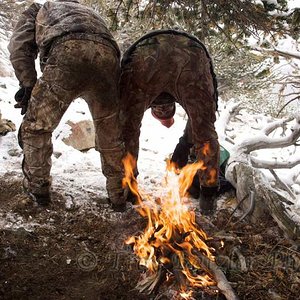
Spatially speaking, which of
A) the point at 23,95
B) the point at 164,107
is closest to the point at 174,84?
the point at 164,107

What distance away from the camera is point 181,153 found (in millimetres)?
3900

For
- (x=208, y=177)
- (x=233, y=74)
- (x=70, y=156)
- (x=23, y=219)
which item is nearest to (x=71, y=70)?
(x=23, y=219)

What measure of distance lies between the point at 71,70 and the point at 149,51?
0.72 meters

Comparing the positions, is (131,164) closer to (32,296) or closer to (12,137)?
(32,296)

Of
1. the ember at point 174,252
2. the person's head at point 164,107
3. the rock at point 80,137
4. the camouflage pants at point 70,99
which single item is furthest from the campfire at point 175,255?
the rock at point 80,137

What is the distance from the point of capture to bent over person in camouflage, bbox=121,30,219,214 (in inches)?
116

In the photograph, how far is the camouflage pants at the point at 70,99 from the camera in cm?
263

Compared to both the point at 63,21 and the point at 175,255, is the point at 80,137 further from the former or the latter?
the point at 175,255

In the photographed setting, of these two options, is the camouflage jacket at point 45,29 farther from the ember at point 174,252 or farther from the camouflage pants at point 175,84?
the ember at point 174,252

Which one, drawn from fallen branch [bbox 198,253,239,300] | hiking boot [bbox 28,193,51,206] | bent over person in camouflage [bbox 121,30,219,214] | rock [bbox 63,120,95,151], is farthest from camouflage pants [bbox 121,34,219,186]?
rock [bbox 63,120,95,151]

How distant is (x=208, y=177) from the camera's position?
3297 millimetres

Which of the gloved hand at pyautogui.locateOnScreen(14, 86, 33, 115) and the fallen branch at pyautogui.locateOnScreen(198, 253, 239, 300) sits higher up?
the gloved hand at pyautogui.locateOnScreen(14, 86, 33, 115)

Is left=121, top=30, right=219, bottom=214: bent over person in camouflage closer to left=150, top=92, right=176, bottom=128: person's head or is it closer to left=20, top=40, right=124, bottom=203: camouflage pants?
left=150, top=92, right=176, bottom=128: person's head

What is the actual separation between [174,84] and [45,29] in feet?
3.88
